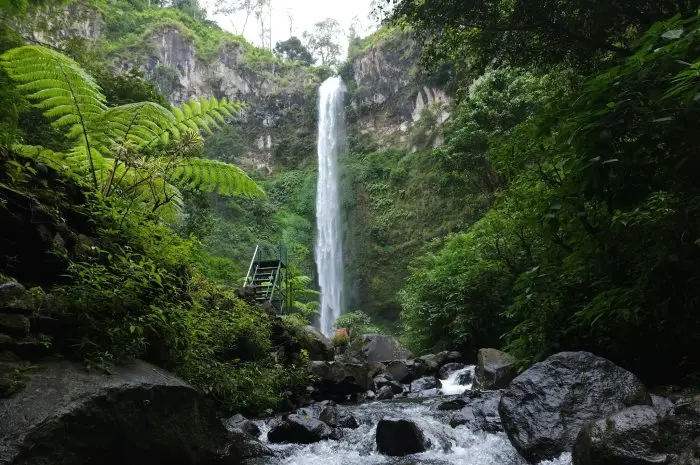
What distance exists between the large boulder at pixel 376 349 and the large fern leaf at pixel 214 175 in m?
8.68

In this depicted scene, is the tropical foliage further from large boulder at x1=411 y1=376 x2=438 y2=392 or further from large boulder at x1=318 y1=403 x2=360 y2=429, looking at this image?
large boulder at x1=411 y1=376 x2=438 y2=392

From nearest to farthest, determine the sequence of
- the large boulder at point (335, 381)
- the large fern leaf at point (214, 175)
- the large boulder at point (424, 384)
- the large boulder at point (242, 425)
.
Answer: the large boulder at point (242, 425) < the large fern leaf at point (214, 175) < the large boulder at point (335, 381) < the large boulder at point (424, 384)

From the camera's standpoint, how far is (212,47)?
1405 inches

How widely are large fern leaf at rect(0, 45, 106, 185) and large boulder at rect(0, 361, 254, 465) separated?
2.00m

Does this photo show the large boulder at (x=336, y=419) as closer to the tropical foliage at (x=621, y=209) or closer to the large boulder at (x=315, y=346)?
the tropical foliage at (x=621, y=209)

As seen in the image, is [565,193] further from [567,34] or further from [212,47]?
[212,47]

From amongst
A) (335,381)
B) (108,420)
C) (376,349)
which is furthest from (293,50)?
(108,420)

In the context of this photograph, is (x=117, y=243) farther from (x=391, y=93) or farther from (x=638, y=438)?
(x=391, y=93)

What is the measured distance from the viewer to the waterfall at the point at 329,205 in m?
25.4

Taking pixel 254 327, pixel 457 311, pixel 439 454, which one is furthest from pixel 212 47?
pixel 439 454

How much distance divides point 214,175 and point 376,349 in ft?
32.0

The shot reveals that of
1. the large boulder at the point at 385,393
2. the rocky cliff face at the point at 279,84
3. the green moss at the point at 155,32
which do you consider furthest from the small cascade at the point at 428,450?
the green moss at the point at 155,32

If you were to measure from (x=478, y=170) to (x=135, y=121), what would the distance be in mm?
12697

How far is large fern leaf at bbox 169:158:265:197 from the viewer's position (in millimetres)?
4773
